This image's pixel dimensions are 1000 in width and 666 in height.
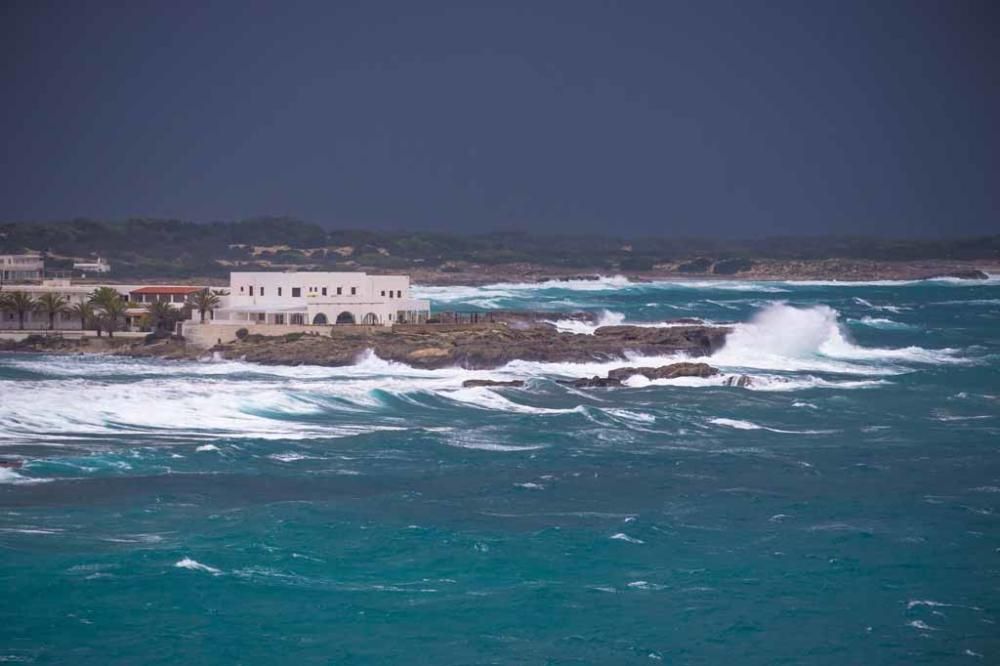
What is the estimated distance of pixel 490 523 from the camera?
23984 mm

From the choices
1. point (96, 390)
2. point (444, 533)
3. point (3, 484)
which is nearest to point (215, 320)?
point (96, 390)

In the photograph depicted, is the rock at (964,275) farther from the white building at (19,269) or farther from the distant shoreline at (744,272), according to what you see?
the white building at (19,269)

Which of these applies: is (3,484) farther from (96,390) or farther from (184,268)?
(184,268)

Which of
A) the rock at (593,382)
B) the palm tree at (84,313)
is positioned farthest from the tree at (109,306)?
the rock at (593,382)

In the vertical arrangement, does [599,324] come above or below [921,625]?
above

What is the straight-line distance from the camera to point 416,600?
65.4ft

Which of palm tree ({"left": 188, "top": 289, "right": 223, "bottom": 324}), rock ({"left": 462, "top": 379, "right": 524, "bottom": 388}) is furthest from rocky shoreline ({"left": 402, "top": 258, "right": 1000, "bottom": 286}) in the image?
rock ({"left": 462, "top": 379, "right": 524, "bottom": 388})

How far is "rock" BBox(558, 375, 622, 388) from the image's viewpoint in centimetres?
4300

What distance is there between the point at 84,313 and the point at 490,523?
36.4 metres

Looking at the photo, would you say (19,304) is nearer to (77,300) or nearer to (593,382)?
(77,300)

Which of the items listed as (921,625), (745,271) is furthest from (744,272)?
(921,625)

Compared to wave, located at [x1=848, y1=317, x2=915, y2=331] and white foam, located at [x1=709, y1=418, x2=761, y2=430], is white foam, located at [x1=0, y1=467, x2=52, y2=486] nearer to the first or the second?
white foam, located at [x1=709, y1=418, x2=761, y2=430]

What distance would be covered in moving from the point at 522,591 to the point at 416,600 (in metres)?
1.48

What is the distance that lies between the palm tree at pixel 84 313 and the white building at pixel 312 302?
496cm
